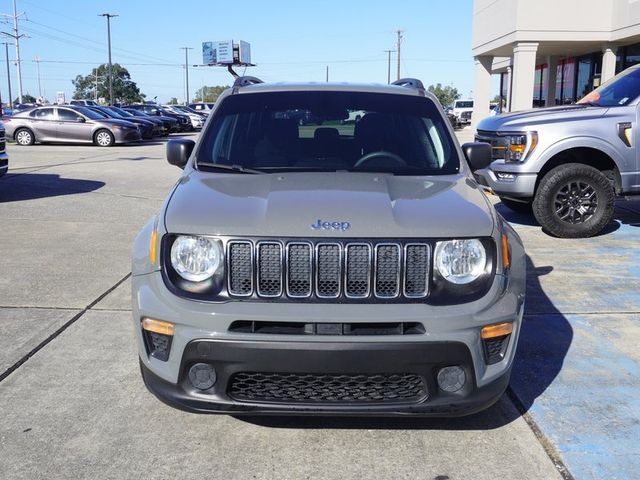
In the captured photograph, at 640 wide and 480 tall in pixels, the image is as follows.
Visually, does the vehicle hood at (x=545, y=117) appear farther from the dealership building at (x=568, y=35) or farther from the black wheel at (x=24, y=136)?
the black wheel at (x=24, y=136)

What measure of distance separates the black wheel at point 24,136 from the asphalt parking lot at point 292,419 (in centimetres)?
2044

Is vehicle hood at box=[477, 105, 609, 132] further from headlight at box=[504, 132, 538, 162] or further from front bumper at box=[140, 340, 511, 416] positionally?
front bumper at box=[140, 340, 511, 416]

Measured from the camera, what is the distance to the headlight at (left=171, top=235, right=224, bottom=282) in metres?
3.11

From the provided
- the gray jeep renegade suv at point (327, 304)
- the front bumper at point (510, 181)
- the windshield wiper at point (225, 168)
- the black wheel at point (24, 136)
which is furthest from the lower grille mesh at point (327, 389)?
the black wheel at point (24, 136)

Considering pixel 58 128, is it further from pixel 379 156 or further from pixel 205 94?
pixel 205 94

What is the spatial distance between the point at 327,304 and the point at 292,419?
900 millimetres

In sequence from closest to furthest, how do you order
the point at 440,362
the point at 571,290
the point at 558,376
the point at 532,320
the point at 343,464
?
the point at 440,362 → the point at 343,464 → the point at 558,376 → the point at 532,320 → the point at 571,290

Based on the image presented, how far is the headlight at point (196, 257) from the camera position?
3.11m

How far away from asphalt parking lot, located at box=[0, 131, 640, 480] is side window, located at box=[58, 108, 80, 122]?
20100 millimetres

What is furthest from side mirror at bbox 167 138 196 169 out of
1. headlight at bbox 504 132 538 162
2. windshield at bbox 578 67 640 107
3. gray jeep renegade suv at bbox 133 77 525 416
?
windshield at bbox 578 67 640 107

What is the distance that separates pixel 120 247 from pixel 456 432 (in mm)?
5118

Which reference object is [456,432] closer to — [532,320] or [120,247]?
[532,320]

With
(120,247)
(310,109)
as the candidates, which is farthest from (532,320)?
(120,247)

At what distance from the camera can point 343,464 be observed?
3.17 m
